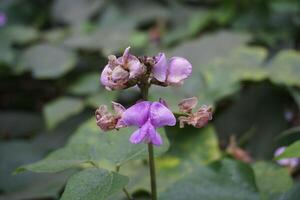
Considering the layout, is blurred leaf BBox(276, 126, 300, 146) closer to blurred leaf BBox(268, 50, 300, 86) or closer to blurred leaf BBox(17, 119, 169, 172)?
blurred leaf BBox(268, 50, 300, 86)

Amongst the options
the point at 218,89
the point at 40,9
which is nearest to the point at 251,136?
the point at 218,89

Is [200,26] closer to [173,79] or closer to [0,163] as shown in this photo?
[0,163]

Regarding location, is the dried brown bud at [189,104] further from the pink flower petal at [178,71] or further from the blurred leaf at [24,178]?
the blurred leaf at [24,178]

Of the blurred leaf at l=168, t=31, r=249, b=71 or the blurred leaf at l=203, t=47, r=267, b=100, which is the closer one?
the blurred leaf at l=203, t=47, r=267, b=100

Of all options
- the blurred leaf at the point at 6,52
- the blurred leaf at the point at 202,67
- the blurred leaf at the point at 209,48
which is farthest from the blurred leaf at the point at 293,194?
the blurred leaf at the point at 6,52

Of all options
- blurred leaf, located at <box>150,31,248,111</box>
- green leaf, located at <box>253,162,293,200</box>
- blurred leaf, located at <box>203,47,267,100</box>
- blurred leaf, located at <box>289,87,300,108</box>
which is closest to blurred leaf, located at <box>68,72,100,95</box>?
blurred leaf, located at <box>150,31,248,111</box>

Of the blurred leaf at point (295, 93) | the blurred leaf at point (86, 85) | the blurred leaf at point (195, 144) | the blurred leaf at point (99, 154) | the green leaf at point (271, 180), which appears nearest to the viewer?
the blurred leaf at point (99, 154)

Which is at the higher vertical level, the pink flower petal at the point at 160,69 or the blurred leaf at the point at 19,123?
the blurred leaf at the point at 19,123
